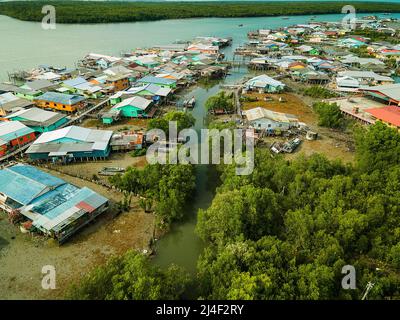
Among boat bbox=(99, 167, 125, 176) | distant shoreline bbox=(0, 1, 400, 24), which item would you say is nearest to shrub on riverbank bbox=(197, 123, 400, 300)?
boat bbox=(99, 167, 125, 176)

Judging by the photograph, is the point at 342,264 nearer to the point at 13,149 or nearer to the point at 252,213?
the point at 252,213

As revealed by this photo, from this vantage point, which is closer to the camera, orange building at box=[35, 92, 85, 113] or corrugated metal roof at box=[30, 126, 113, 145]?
corrugated metal roof at box=[30, 126, 113, 145]

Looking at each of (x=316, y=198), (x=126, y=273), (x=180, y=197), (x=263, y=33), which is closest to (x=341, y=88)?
(x=316, y=198)

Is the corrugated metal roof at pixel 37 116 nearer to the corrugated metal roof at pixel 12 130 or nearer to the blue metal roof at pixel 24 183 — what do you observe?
the corrugated metal roof at pixel 12 130

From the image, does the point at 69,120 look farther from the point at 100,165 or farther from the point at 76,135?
the point at 100,165

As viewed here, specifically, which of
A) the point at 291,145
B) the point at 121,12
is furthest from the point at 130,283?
the point at 121,12

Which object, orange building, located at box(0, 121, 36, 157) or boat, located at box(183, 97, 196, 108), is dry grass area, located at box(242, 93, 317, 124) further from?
orange building, located at box(0, 121, 36, 157)
